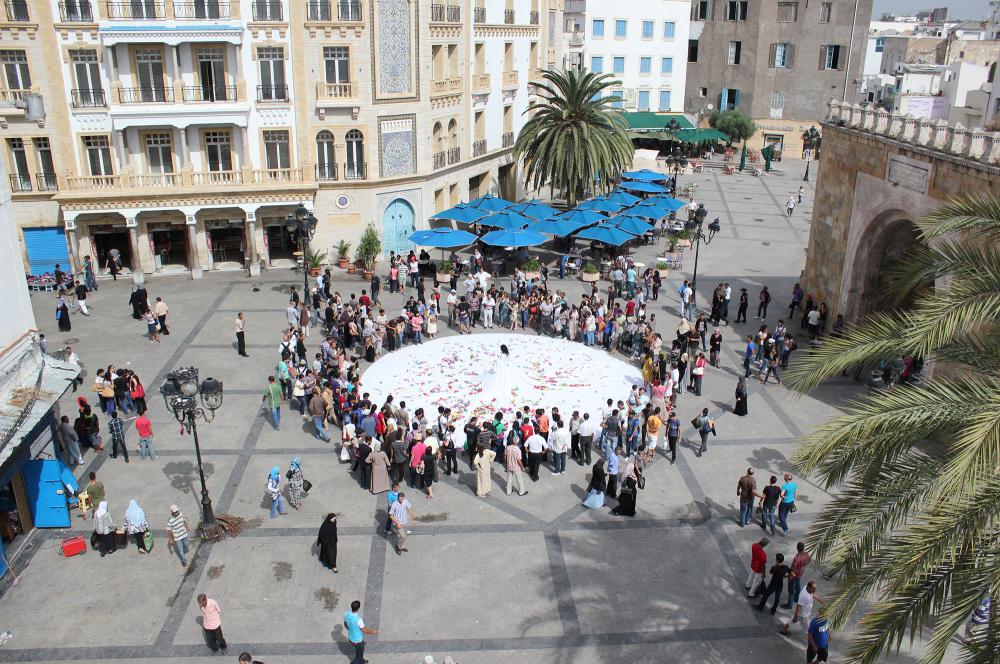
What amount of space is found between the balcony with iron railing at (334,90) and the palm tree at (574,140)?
32.0 ft

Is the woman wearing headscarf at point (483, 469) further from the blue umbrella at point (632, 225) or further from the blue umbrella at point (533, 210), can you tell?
the blue umbrella at point (533, 210)

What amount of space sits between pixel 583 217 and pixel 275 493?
23.4 metres

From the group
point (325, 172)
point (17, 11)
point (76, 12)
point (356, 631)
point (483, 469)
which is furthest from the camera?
point (325, 172)

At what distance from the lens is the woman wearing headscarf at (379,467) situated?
19.3 m

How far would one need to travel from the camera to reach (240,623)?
51.0 feet

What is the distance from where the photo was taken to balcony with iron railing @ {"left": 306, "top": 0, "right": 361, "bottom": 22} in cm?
3490

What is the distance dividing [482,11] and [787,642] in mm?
36175

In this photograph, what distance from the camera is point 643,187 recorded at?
155 ft

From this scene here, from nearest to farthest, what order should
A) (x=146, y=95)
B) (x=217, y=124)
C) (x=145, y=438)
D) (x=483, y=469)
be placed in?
(x=483, y=469)
(x=145, y=438)
(x=146, y=95)
(x=217, y=124)

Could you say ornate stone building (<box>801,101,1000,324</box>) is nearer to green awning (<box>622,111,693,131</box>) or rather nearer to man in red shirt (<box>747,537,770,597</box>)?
man in red shirt (<box>747,537,770,597</box>)

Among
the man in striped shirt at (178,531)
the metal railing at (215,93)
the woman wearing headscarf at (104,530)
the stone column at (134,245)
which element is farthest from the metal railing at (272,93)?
the man in striped shirt at (178,531)

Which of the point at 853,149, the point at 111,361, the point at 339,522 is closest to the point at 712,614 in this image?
the point at 339,522

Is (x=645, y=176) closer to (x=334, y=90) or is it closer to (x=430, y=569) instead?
(x=334, y=90)

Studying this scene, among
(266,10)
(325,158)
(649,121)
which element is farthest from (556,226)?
(649,121)
